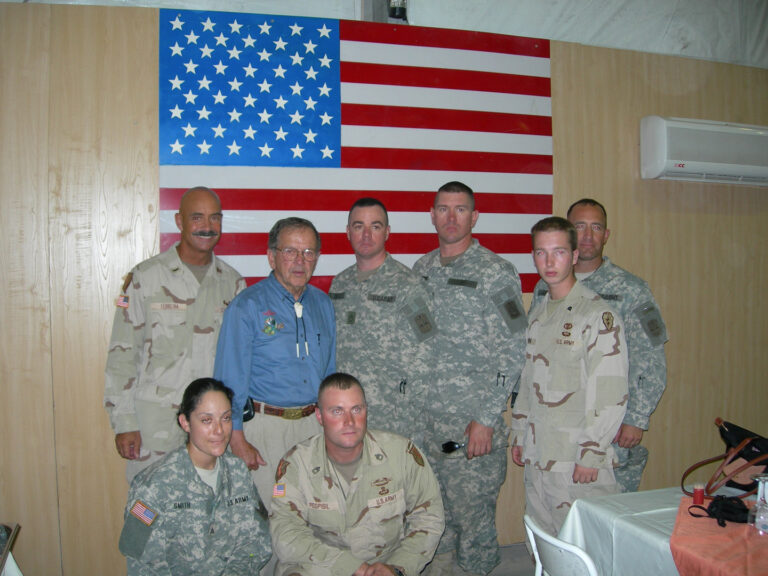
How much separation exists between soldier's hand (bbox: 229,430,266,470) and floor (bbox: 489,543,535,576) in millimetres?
1858

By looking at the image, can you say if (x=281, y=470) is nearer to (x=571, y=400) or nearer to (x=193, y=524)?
(x=193, y=524)

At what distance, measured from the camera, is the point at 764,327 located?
4051 mm

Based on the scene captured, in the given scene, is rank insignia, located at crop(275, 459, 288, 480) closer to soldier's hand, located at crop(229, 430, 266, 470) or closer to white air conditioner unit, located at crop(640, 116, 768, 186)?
soldier's hand, located at crop(229, 430, 266, 470)

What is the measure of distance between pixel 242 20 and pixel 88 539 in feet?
10.9

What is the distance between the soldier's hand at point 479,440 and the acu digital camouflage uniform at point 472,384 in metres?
0.08

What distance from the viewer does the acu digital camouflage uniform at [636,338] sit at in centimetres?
266

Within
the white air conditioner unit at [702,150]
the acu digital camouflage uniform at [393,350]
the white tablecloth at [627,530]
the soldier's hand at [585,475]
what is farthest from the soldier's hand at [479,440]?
the white air conditioner unit at [702,150]

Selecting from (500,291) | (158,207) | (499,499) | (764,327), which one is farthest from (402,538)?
(764,327)

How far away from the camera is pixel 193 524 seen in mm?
1847

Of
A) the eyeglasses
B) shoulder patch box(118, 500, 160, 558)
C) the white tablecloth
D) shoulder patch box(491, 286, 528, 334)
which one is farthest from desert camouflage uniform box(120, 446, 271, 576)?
shoulder patch box(491, 286, 528, 334)

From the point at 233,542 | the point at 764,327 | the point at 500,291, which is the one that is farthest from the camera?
the point at 764,327

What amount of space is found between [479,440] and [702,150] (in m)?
2.89

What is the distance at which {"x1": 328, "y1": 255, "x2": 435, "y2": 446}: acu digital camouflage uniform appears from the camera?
2506 mm

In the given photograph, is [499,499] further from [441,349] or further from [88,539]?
[88,539]
